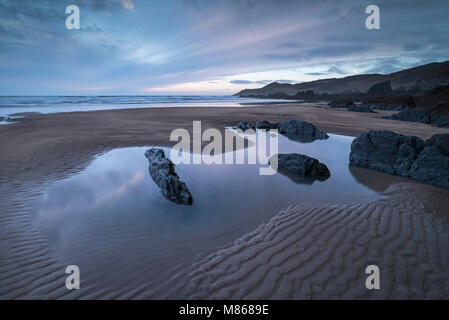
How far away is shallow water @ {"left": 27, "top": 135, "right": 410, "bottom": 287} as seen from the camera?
11.3 feet

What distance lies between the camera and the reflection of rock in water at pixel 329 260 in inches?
113

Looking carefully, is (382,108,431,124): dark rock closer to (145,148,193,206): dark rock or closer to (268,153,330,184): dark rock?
(268,153,330,184): dark rock

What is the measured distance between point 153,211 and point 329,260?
388 cm

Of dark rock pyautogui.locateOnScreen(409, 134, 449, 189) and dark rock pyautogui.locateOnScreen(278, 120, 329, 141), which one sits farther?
dark rock pyautogui.locateOnScreen(278, 120, 329, 141)

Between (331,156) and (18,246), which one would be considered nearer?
(18,246)

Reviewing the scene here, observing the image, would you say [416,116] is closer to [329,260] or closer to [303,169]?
[303,169]

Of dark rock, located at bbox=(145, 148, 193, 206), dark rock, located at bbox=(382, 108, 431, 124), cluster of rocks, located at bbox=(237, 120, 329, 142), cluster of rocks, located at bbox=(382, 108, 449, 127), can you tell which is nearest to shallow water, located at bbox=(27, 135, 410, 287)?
dark rock, located at bbox=(145, 148, 193, 206)

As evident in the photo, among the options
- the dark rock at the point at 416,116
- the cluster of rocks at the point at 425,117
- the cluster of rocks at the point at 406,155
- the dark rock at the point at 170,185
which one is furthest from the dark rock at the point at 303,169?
the dark rock at the point at 416,116

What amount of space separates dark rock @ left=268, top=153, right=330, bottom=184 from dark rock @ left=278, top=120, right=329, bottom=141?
7105 mm

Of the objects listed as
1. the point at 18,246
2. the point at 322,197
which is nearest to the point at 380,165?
the point at 322,197

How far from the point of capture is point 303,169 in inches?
295

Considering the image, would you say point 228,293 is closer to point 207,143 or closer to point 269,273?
point 269,273
